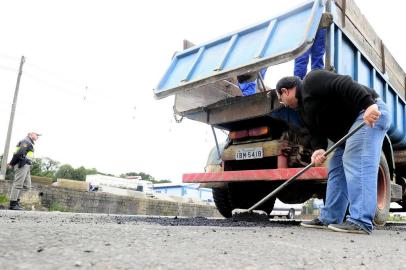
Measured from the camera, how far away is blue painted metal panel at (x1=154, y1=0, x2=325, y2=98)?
11.7 feet

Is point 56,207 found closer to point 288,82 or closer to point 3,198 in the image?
point 3,198

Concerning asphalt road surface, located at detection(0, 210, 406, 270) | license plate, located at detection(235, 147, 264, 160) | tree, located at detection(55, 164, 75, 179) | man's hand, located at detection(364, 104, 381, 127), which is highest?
tree, located at detection(55, 164, 75, 179)

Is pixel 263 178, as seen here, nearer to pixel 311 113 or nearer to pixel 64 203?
pixel 311 113

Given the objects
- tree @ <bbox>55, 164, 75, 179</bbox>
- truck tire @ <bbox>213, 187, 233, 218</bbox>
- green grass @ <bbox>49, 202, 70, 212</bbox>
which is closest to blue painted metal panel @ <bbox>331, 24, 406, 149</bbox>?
truck tire @ <bbox>213, 187, 233, 218</bbox>

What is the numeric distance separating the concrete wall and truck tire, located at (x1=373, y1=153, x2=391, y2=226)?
740 centimetres

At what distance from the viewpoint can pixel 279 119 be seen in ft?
13.1

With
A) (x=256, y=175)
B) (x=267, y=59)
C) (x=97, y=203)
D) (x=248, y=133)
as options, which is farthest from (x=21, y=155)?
(x=267, y=59)

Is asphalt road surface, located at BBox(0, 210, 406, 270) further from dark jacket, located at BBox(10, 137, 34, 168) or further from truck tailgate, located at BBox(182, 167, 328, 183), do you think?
dark jacket, located at BBox(10, 137, 34, 168)

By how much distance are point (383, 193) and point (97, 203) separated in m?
8.37

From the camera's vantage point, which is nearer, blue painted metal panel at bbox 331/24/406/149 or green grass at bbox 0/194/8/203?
blue painted metal panel at bbox 331/24/406/149

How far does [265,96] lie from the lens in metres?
4.00

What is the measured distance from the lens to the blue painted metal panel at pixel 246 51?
358 cm

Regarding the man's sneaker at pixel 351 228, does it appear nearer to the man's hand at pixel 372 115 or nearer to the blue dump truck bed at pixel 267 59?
the man's hand at pixel 372 115

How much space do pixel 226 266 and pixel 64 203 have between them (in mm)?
9232
